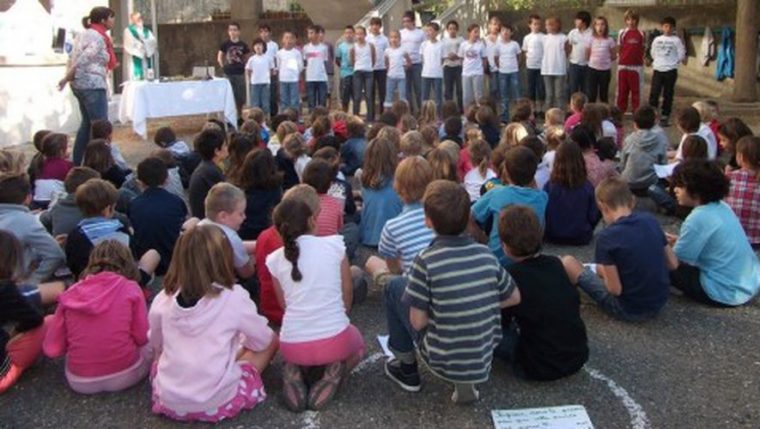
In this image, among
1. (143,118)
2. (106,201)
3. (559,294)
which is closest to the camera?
(559,294)

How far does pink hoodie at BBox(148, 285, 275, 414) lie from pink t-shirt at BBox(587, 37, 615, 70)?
1044cm

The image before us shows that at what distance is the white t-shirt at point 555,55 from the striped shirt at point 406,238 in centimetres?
924

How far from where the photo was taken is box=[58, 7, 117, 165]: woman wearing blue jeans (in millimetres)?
9031

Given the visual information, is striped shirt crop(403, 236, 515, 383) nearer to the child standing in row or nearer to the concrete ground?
the concrete ground

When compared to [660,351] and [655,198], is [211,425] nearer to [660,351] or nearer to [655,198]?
[660,351]

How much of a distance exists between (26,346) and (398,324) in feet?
6.76

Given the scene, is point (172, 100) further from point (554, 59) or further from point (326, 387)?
point (326, 387)

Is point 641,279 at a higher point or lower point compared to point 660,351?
higher

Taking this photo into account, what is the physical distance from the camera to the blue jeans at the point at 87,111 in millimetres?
9133

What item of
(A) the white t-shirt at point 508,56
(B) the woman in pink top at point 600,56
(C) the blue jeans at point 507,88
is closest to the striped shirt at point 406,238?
(C) the blue jeans at point 507,88

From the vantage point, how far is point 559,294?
3.94 m

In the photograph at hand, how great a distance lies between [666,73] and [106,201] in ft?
34.3

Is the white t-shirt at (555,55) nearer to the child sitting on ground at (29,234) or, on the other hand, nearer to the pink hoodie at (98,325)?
the child sitting on ground at (29,234)

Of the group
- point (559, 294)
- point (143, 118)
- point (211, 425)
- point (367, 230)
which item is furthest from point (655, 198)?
point (143, 118)
